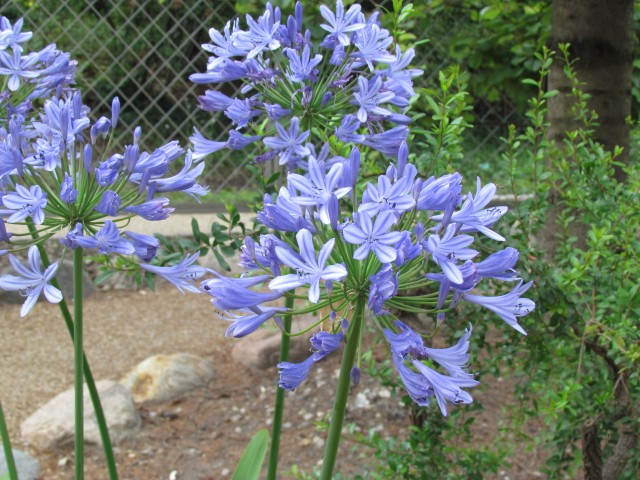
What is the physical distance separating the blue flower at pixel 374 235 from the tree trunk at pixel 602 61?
2.78m

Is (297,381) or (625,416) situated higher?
(297,381)

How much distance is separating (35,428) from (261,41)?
320cm

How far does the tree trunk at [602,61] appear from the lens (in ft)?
12.7

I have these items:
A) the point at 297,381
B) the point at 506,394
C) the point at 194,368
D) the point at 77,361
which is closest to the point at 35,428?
the point at 194,368

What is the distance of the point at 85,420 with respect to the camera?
14.3ft

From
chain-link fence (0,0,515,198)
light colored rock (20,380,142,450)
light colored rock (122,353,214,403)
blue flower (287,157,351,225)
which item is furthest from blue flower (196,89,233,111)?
chain-link fence (0,0,515,198)

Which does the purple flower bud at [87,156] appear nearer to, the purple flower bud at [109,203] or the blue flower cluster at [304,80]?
the purple flower bud at [109,203]

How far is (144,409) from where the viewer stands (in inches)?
192

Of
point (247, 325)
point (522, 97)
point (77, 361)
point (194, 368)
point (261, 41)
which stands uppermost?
point (261, 41)

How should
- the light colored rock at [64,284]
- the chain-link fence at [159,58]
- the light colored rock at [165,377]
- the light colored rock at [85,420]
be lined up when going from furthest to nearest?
the chain-link fence at [159,58]
the light colored rock at [64,284]
the light colored rock at [165,377]
the light colored rock at [85,420]

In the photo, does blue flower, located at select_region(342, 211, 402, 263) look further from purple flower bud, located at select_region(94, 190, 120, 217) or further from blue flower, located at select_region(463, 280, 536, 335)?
purple flower bud, located at select_region(94, 190, 120, 217)

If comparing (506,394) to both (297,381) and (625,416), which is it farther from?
(297,381)

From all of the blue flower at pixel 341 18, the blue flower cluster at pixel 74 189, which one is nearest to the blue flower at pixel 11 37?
the blue flower cluster at pixel 74 189

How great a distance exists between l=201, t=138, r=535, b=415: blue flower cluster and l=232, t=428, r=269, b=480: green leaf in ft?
2.81
